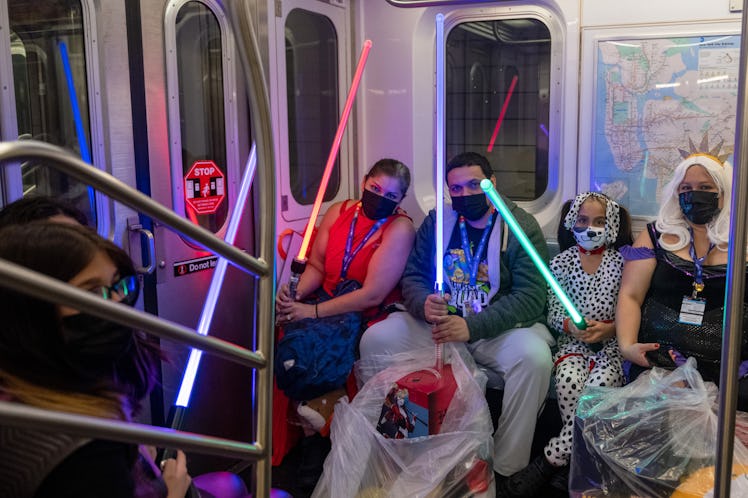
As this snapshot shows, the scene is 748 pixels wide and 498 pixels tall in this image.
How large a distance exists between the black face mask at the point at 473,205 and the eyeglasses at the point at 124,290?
2.61 m

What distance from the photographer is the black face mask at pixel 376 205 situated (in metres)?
3.94

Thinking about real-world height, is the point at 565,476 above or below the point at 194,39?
below

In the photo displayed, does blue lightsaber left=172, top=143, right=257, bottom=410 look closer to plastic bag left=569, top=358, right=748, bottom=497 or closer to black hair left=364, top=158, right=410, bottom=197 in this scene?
plastic bag left=569, top=358, right=748, bottom=497

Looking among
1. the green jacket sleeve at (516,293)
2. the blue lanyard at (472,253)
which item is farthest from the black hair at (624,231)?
the blue lanyard at (472,253)

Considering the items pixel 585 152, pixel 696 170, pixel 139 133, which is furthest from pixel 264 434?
pixel 585 152

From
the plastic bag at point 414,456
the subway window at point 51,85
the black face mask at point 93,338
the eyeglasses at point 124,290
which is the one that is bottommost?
the plastic bag at point 414,456

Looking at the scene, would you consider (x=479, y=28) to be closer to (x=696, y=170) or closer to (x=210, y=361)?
(x=696, y=170)

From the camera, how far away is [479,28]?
4281 mm

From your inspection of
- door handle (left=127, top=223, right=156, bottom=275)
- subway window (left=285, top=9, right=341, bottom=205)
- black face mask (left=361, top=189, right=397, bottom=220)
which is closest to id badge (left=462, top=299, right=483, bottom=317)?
black face mask (left=361, top=189, right=397, bottom=220)

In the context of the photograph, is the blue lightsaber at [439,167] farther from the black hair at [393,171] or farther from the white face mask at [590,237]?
the white face mask at [590,237]

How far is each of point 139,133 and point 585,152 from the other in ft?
7.61

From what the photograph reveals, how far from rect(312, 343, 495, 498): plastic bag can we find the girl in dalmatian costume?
30 centimetres

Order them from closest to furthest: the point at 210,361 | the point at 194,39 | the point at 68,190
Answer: the point at 68,190 < the point at 194,39 < the point at 210,361

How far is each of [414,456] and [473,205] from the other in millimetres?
1263
